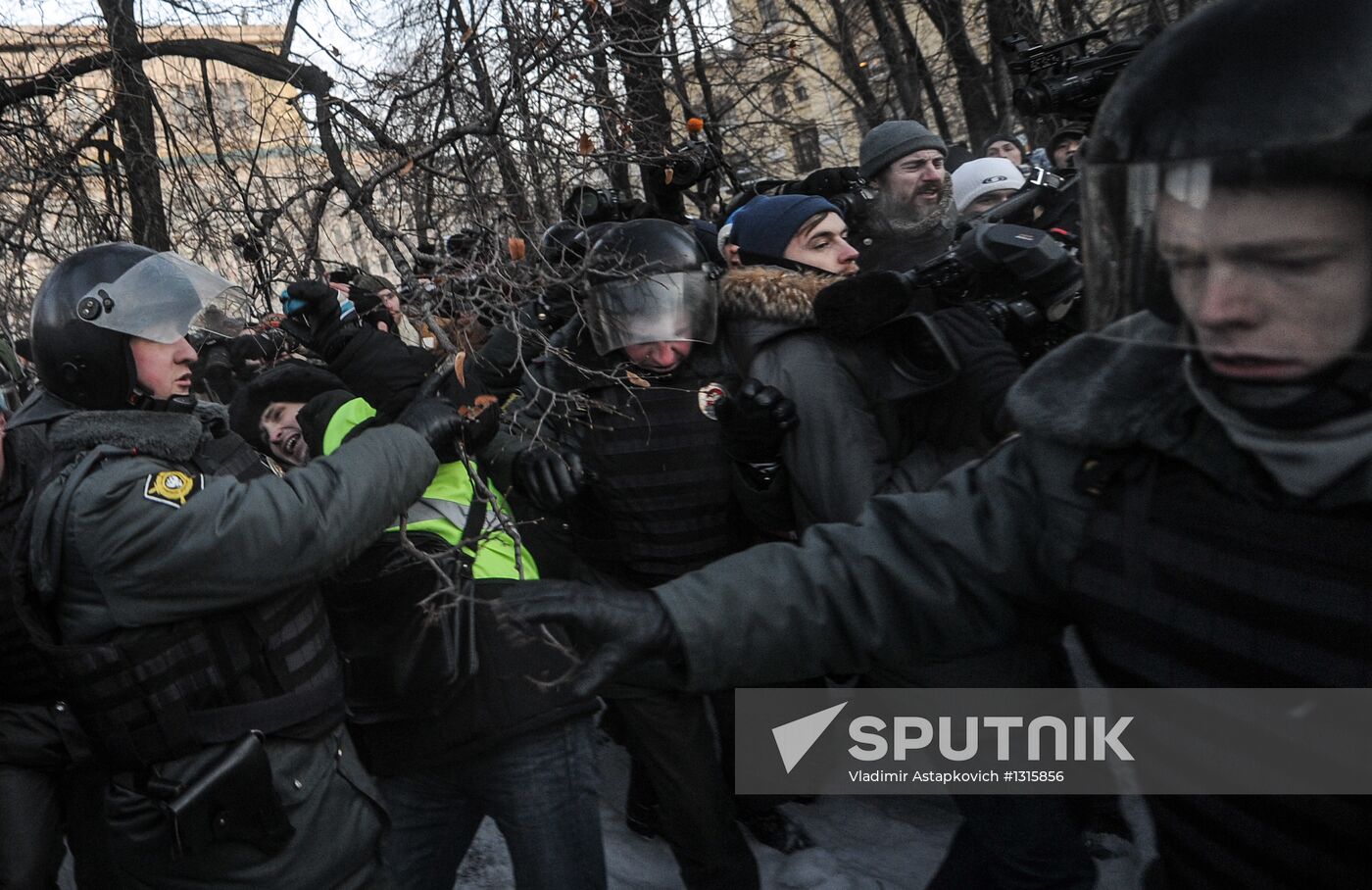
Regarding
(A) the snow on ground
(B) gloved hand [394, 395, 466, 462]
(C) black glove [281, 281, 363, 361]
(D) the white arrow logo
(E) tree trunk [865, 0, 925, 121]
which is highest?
(E) tree trunk [865, 0, 925, 121]

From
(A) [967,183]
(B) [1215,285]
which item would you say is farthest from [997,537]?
(A) [967,183]

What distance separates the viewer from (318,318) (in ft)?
8.03

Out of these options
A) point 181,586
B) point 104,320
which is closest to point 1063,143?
point 104,320

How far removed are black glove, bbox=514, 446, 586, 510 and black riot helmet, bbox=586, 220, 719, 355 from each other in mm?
350

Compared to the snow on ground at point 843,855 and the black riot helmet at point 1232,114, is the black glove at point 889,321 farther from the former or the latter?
the snow on ground at point 843,855

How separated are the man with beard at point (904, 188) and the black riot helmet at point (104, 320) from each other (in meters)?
2.40

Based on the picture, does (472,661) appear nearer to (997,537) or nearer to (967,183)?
(997,537)

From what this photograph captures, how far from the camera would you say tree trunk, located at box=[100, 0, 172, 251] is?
5555mm

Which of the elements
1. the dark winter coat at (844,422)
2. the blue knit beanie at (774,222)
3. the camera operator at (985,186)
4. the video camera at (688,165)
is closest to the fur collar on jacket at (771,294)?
the dark winter coat at (844,422)

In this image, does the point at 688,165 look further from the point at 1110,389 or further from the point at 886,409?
the point at 1110,389

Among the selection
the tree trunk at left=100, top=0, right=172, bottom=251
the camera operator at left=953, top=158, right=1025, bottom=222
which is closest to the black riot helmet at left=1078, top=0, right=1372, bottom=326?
the camera operator at left=953, top=158, right=1025, bottom=222

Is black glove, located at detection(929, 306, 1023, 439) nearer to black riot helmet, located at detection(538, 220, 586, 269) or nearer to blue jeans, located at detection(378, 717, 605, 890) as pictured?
black riot helmet, located at detection(538, 220, 586, 269)

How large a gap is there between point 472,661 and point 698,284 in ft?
3.83

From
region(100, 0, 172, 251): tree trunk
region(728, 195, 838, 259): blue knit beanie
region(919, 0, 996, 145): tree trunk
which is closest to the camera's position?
region(728, 195, 838, 259): blue knit beanie
